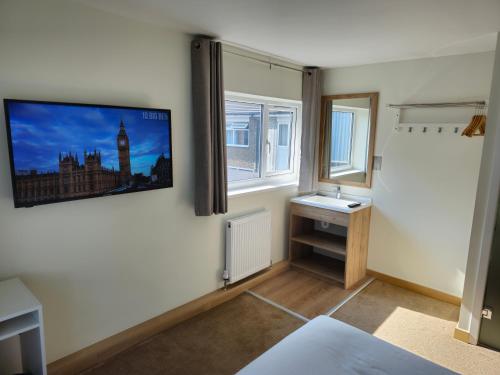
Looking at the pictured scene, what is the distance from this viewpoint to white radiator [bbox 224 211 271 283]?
117 inches

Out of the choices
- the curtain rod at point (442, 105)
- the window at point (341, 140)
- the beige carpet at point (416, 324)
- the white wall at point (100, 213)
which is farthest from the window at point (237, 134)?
the beige carpet at point (416, 324)

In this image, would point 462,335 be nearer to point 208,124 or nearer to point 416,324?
point 416,324

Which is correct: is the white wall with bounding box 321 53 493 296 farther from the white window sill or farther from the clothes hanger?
the white window sill

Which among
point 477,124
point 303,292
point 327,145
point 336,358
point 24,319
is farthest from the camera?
point 327,145

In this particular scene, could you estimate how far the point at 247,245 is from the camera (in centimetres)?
312

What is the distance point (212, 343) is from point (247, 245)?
96 centimetres

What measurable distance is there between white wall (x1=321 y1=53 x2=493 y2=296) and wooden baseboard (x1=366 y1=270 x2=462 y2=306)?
0.14ft

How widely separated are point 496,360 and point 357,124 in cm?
235

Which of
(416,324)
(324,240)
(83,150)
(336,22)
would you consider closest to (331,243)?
(324,240)

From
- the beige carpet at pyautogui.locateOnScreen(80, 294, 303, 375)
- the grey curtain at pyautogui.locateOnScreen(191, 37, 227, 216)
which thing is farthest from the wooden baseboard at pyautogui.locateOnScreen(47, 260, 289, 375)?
the grey curtain at pyautogui.locateOnScreen(191, 37, 227, 216)

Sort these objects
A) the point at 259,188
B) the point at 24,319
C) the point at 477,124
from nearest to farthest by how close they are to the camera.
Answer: the point at 24,319
the point at 477,124
the point at 259,188

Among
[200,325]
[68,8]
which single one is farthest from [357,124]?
[68,8]

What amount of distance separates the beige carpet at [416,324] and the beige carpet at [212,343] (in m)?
0.64

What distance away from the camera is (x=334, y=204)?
3.42 metres
